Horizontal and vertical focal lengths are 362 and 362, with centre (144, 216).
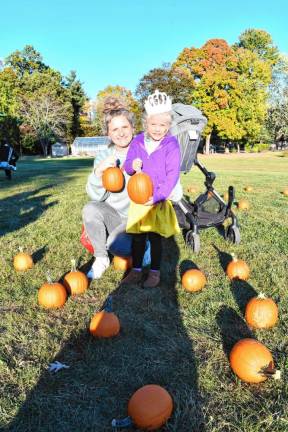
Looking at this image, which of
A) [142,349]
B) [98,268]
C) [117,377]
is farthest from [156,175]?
[117,377]

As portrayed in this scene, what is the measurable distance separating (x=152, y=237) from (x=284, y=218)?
13.0 ft

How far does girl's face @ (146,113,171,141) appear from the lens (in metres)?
3.77

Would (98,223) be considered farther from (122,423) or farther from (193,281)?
(122,423)

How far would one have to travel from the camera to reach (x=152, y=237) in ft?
12.7

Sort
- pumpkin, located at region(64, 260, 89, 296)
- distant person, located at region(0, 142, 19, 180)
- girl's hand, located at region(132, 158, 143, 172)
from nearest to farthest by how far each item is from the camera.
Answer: pumpkin, located at region(64, 260, 89, 296), girl's hand, located at region(132, 158, 143, 172), distant person, located at region(0, 142, 19, 180)

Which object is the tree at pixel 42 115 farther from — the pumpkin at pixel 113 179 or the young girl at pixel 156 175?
the young girl at pixel 156 175

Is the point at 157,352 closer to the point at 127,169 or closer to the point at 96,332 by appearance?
the point at 96,332

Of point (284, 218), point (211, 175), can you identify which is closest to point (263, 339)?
point (211, 175)

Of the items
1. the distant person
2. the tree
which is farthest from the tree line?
the distant person

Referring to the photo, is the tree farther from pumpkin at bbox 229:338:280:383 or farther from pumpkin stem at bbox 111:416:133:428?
pumpkin stem at bbox 111:416:133:428

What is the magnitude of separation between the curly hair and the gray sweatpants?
0.89m

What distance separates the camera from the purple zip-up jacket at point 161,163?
12.3ft

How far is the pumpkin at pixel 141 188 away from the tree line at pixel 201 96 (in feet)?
140

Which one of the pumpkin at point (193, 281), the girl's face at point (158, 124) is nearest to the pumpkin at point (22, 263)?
the pumpkin at point (193, 281)
